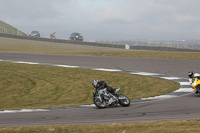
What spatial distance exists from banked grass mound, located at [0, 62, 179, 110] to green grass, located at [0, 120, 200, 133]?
4301 millimetres

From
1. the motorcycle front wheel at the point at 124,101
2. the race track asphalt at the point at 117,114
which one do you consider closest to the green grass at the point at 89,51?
the race track asphalt at the point at 117,114

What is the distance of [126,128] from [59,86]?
33.8 ft

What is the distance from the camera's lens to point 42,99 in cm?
1572

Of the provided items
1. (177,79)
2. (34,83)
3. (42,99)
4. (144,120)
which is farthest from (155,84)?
(144,120)

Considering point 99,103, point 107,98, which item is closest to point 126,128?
point 99,103

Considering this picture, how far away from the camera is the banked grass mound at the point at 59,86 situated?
14.9 m

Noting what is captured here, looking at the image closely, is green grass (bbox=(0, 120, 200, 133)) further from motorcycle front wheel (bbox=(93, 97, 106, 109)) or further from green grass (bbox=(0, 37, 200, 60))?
green grass (bbox=(0, 37, 200, 60))

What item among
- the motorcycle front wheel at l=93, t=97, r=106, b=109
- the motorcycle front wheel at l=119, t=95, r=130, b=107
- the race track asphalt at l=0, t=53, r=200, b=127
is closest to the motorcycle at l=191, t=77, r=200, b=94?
the race track asphalt at l=0, t=53, r=200, b=127

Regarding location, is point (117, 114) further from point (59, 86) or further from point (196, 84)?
point (59, 86)

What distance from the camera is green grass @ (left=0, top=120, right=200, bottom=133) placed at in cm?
781

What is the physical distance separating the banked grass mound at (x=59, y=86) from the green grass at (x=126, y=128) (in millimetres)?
4301

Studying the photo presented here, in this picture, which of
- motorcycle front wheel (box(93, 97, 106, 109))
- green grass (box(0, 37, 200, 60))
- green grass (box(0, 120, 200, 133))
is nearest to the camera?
green grass (box(0, 120, 200, 133))

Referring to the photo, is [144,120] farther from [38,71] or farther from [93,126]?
[38,71]

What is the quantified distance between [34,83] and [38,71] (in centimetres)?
353
